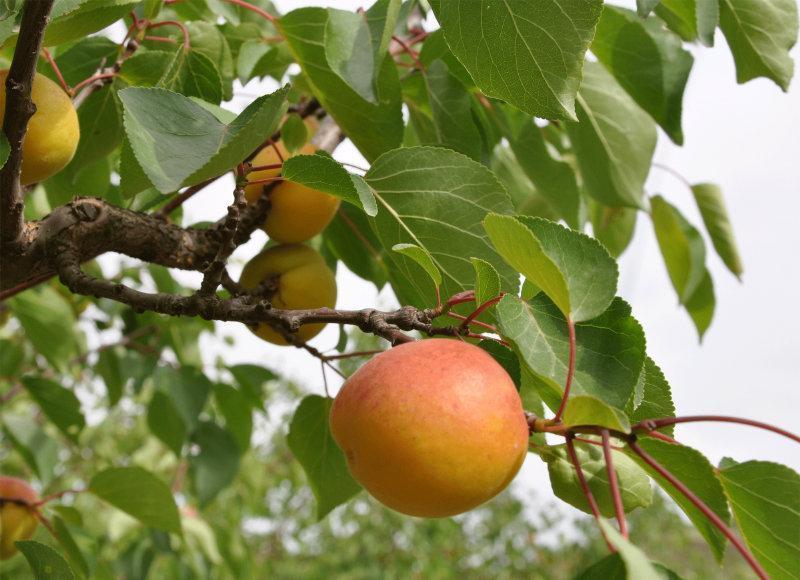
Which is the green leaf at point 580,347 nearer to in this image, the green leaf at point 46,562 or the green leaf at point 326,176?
the green leaf at point 326,176

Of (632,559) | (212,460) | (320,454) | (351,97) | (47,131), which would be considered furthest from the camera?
(212,460)

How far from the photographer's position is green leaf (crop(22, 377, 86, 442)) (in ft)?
4.26

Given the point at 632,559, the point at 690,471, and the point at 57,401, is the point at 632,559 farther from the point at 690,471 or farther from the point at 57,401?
the point at 57,401

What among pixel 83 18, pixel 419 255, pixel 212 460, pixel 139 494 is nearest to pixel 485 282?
pixel 419 255

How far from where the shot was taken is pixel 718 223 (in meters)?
1.31

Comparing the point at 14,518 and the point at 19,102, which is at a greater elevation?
the point at 19,102

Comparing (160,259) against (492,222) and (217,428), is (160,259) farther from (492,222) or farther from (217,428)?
(217,428)

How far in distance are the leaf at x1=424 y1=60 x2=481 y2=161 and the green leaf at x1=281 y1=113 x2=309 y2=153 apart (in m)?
0.15

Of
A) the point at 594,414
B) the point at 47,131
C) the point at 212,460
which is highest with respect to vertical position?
the point at 47,131

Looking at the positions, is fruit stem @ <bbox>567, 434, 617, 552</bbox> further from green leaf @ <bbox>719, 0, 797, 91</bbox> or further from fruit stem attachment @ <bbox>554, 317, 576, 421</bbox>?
green leaf @ <bbox>719, 0, 797, 91</bbox>

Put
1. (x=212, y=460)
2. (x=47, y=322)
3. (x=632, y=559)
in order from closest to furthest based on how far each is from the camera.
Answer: (x=632, y=559), (x=47, y=322), (x=212, y=460)

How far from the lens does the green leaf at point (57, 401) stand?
4.26 feet

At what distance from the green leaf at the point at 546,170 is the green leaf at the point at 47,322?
80cm

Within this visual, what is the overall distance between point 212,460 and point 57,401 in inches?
13.2
